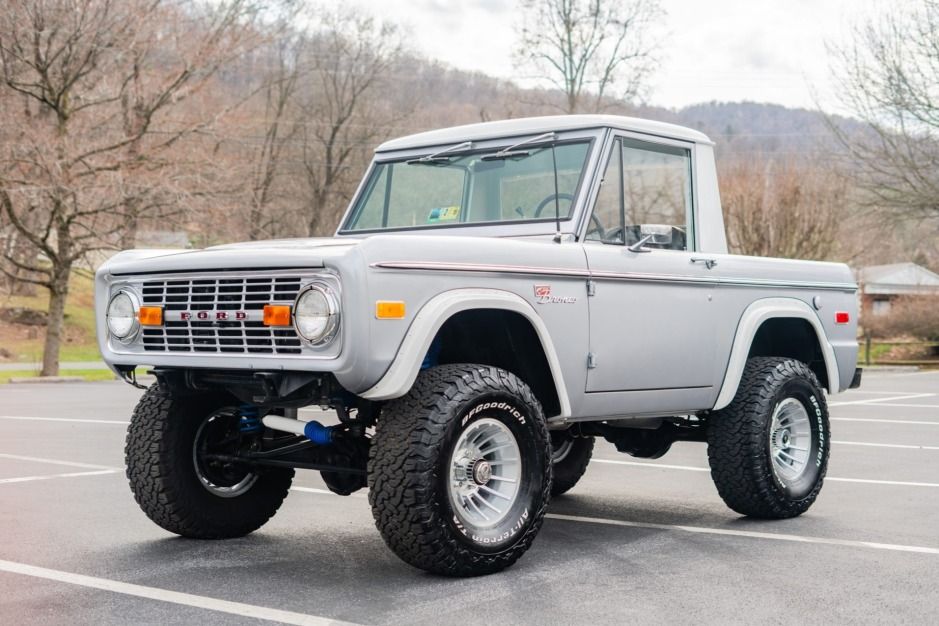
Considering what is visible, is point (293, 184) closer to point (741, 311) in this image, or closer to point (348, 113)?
point (348, 113)

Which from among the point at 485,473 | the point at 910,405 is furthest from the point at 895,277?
the point at 485,473

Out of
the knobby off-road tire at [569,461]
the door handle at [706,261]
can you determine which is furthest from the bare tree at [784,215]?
the door handle at [706,261]

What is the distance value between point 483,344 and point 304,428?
1057 millimetres

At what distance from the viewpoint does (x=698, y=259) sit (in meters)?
7.20

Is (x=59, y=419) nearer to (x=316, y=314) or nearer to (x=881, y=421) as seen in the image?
(x=881, y=421)

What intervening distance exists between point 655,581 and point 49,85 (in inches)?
971

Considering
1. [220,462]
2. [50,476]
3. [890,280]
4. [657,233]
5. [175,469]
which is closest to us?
[175,469]

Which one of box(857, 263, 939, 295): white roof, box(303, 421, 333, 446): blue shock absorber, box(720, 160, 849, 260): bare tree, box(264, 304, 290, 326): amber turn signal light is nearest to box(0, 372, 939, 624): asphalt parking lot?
box(303, 421, 333, 446): blue shock absorber

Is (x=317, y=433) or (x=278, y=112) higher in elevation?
(x=278, y=112)

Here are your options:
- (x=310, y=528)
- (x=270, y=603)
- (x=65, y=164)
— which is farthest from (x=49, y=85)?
(x=270, y=603)

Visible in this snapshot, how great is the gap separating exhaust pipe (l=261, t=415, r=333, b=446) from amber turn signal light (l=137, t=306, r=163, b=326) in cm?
74

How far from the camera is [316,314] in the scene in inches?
209

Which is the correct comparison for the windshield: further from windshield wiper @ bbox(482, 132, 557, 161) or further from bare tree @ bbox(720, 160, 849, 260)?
bare tree @ bbox(720, 160, 849, 260)

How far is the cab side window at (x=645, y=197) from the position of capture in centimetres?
684
